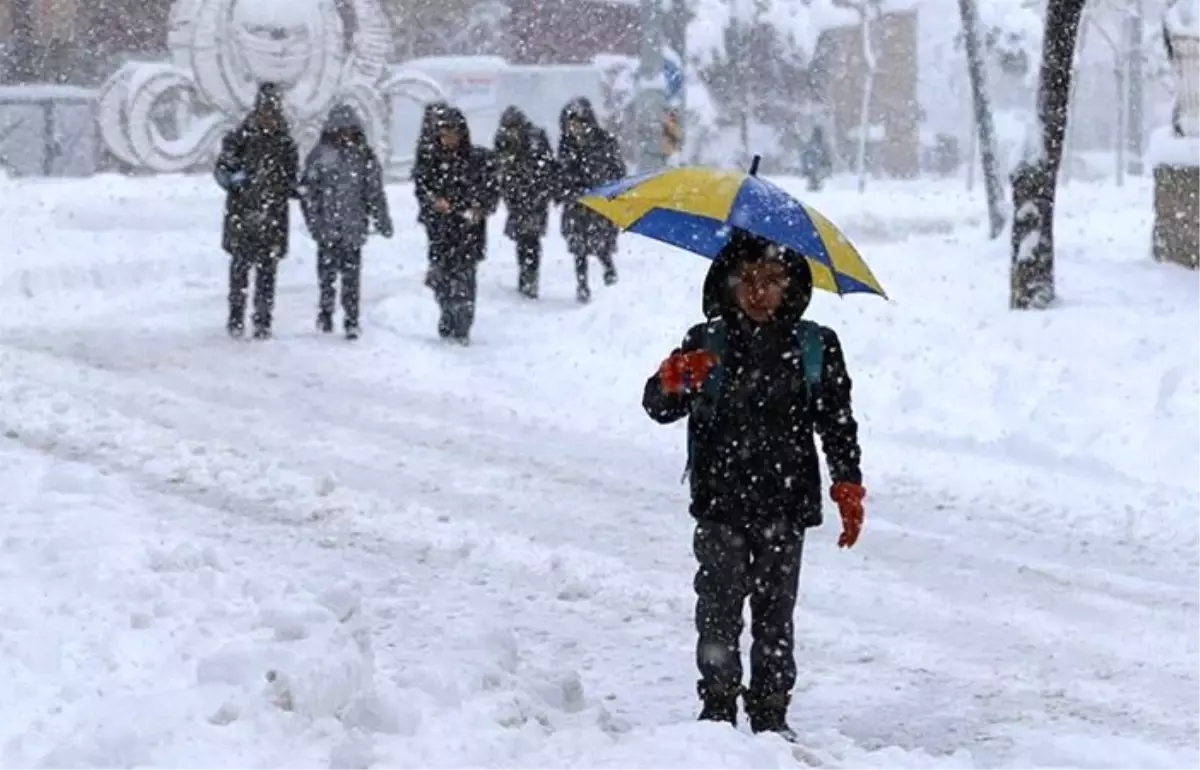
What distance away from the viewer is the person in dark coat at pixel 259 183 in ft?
44.7

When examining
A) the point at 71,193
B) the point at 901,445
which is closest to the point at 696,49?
the point at 71,193

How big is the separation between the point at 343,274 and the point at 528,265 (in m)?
3.73

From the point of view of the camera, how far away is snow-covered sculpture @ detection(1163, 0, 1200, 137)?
15.2 m

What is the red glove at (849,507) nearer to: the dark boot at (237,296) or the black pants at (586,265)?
the dark boot at (237,296)

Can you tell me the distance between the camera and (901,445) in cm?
1080

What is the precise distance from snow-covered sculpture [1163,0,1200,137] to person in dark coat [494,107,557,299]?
5.79 meters

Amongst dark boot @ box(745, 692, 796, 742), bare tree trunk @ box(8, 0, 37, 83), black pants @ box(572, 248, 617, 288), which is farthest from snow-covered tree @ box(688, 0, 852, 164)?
dark boot @ box(745, 692, 796, 742)

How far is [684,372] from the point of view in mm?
4875

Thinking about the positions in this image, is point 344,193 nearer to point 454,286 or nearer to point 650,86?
point 454,286

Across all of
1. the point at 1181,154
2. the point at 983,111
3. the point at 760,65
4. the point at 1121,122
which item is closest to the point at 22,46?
the point at 983,111

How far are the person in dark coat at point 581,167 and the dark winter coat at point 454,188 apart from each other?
9.90 feet

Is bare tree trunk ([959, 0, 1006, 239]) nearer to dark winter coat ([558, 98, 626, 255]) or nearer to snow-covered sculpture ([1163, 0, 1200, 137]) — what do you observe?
snow-covered sculpture ([1163, 0, 1200, 137])

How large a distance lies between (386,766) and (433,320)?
36.2 feet

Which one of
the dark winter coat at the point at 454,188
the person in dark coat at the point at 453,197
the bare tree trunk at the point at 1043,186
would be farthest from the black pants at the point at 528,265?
the bare tree trunk at the point at 1043,186
